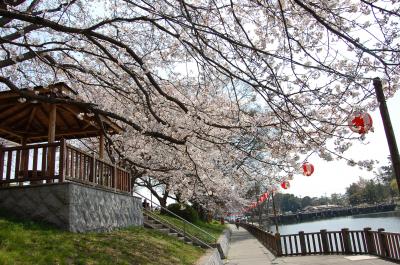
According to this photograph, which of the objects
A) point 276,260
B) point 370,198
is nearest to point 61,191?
point 276,260

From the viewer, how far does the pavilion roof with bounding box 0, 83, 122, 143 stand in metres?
9.95

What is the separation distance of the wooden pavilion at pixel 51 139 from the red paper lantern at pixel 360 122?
216 inches

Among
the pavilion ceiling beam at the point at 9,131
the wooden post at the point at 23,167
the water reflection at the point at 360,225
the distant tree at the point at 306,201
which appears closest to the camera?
the wooden post at the point at 23,167

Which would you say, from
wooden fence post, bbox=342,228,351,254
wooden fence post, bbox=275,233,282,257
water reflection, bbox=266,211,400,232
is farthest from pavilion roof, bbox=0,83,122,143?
water reflection, bbox=266,211,400,232

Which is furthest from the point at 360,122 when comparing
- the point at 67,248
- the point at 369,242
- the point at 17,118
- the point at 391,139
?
the point at 17,118

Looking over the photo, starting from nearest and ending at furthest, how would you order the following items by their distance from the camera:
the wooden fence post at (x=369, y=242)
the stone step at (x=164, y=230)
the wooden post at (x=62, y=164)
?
the wooden post at (x=62, y=164)
the wooden fence post at (x=369, y=242)
the stone step at (x=164, y=230)

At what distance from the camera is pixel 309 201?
528ft

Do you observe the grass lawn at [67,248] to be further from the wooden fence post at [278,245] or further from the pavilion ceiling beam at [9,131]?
the wooden fence post at [278,245]

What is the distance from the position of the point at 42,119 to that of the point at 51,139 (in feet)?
8.56

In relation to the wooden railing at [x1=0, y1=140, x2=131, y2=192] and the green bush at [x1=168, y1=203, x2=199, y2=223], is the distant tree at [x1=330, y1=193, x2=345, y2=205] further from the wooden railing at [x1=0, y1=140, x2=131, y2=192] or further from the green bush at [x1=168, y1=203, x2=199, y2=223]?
the wooden railing at [x1=0, y1=140, x2=131, y2=192]

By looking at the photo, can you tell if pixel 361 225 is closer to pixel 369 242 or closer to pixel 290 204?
pixel 369 242

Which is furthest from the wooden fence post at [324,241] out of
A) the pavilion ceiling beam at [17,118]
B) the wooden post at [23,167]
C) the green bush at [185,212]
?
the green bush at [185,212]

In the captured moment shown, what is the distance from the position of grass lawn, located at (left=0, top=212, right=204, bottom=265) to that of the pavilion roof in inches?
124

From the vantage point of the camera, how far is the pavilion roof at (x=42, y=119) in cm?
995
